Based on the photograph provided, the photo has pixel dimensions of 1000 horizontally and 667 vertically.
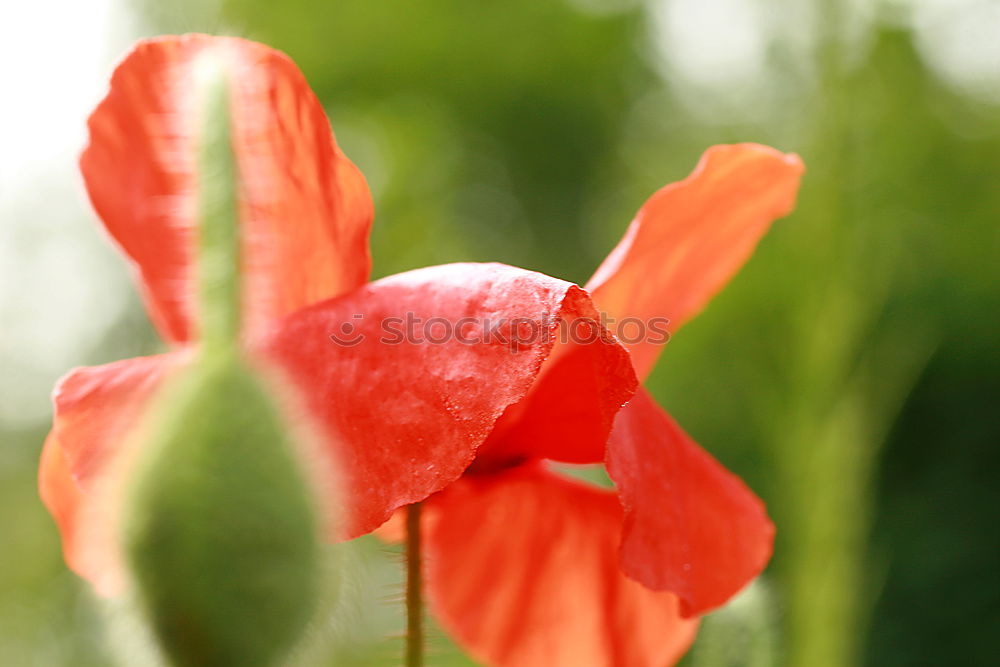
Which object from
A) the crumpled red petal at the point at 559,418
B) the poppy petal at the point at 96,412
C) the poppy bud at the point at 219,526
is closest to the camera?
the poppy bud at the point at 219,526

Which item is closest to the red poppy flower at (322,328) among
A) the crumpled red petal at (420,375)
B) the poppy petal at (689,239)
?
the crumpled red petal at (420,375)

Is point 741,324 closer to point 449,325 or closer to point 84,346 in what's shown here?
point 84,346

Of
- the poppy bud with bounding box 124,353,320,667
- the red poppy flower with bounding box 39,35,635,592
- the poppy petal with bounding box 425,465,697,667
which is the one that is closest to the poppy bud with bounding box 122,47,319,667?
the poppy bud with bounding box 124,353,320,667

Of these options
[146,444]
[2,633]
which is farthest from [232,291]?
[2,633]

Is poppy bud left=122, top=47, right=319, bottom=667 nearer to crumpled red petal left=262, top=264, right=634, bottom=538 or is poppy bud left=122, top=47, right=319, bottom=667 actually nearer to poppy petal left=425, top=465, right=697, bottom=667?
crumpled red petal left=262, top=264, right=634, bottom=538

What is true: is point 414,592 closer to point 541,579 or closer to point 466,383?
point 466,383

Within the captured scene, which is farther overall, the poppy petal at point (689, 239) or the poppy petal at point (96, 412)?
the poppy petal at point (689, 239)

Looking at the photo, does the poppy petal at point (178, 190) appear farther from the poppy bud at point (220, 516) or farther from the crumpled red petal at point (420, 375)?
the poppy bud at point (220, 516)
